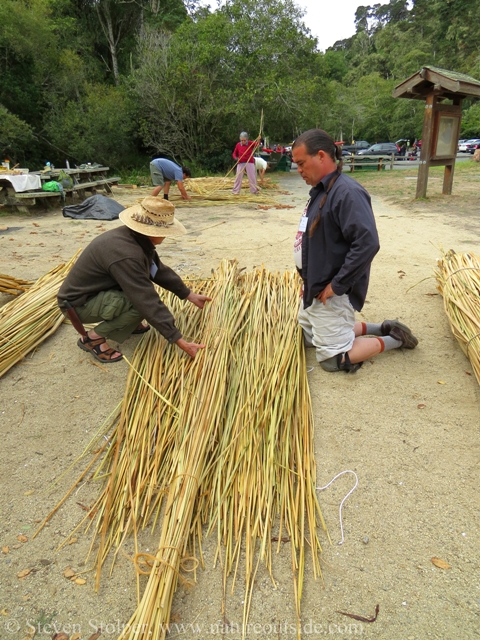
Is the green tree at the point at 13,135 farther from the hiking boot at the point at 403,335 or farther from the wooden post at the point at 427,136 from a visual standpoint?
the hiking boot at the point at 403,335

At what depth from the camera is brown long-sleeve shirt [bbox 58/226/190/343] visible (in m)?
2.17

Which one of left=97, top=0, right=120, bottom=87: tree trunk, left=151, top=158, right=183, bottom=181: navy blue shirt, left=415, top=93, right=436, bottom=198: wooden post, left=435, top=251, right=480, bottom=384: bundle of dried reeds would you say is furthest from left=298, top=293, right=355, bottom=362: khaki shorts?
left=97, top=0, right=120, bottom=87: tree trunk

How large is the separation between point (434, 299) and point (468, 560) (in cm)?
223

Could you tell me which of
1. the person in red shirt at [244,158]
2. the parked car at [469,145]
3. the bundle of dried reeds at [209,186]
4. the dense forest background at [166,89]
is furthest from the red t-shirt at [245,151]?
the parked car at [469,145]

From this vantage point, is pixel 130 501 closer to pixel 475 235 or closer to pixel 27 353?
pixel 27 353

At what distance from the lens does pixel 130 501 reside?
1.59m

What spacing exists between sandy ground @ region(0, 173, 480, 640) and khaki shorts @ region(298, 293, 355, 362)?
175 mm

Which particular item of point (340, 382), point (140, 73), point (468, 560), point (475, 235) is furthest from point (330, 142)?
point (140, 73)

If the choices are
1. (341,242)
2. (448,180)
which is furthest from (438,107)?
(341,242)

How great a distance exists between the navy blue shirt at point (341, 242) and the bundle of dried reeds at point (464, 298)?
0.67 meters

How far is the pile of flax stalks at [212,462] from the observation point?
141 centimetres

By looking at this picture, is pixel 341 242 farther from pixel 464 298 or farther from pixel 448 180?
pixel 448 180

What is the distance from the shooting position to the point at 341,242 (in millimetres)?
2084

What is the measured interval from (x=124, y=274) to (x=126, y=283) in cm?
5
